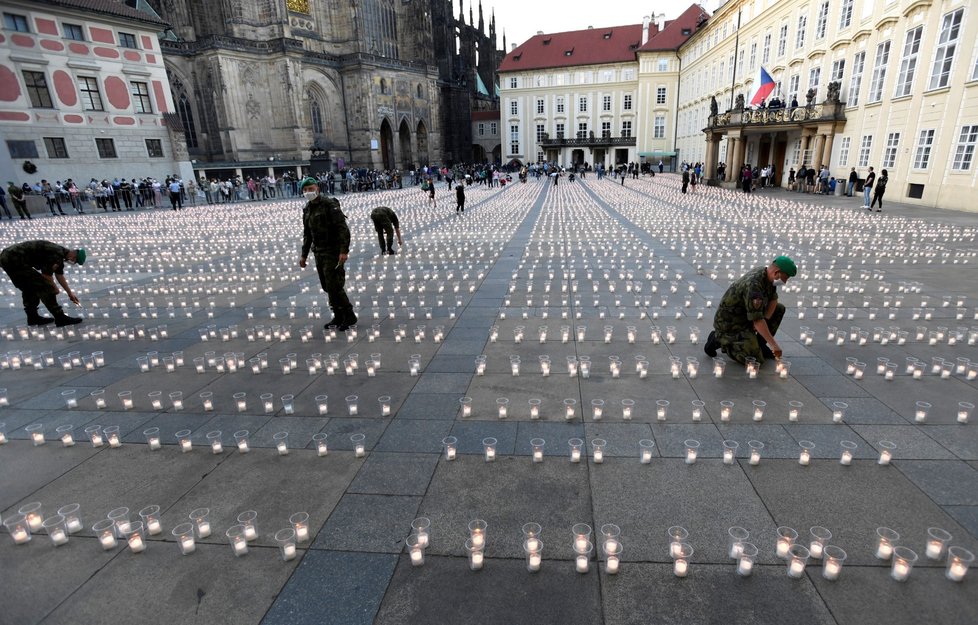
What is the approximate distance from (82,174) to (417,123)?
36169 mm

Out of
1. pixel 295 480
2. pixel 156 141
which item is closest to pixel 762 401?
pixel 295 480

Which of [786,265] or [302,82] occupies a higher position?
[302,82]

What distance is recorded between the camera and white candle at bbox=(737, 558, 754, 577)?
2998mm

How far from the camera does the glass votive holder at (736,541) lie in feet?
10.0

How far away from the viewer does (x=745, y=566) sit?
9.86ft

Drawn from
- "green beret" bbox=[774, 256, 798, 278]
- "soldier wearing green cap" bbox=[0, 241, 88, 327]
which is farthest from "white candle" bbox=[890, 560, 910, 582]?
"soldier wearing green cap" bbox=[0, 241, 88, 327]

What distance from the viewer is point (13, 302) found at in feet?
32.8

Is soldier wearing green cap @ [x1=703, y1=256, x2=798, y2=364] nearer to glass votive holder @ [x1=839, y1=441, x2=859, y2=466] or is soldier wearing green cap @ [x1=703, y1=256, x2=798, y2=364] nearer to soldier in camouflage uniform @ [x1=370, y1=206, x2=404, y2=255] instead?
glass votive holder @ [x1=839, y1=441, x2=859, y2=466]

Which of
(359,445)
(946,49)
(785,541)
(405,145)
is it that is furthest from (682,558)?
(405,145)

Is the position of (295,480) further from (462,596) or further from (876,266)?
(876,266)

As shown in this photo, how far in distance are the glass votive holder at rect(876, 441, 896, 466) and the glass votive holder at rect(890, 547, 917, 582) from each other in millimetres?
1269

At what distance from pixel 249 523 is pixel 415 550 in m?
1.17

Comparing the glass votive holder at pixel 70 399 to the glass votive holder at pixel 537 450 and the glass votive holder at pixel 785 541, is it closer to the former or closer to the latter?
the glass votive holder at pixel 537 450

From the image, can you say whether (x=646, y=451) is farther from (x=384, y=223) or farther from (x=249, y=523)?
(x=384, y=223)
